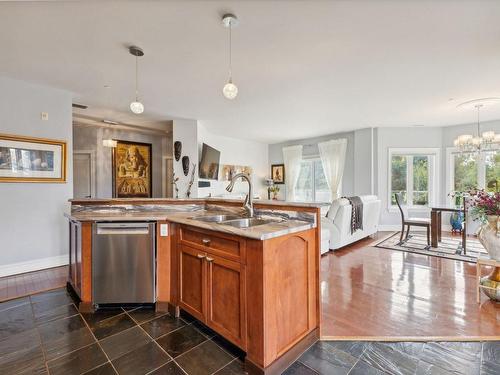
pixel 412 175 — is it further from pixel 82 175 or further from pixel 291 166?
pixel 82 175

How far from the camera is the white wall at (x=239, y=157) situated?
20.9 feet

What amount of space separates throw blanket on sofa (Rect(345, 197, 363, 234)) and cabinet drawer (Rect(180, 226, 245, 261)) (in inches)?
125

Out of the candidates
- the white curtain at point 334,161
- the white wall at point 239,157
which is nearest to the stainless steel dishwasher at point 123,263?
the white wall at point 239,157

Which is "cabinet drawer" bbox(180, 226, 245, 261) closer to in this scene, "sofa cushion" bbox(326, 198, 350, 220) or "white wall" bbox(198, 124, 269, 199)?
"sofa cushion" bbox(326, 198, 350, 220)

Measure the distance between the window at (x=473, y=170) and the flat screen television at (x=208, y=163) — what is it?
5.58m

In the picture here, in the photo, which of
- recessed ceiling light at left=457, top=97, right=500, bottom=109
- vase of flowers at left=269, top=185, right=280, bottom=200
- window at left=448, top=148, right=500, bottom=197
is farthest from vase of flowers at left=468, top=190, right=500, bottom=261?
vase of flowers at left=269, top=185, right=280, bottom=200

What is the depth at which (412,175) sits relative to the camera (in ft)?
20.1

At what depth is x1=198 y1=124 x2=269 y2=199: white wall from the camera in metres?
6.38

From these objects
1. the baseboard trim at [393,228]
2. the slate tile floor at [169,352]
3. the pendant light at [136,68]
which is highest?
the pendant light at [136,68]

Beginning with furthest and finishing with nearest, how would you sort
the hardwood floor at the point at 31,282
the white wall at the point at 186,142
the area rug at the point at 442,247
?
the white wall at the point at 186,142 → the area rug at the point at 442,247 → the hardwood floor at the point at 31,282

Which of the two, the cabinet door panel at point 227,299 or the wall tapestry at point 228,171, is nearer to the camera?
the cabinet door panel at point 227,299

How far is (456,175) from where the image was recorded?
5.83m

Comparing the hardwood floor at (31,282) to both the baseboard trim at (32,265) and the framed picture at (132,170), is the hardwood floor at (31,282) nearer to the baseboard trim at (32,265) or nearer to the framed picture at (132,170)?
the baseboard trim at (32,265)

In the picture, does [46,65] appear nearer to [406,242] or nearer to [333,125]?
[333,125]
